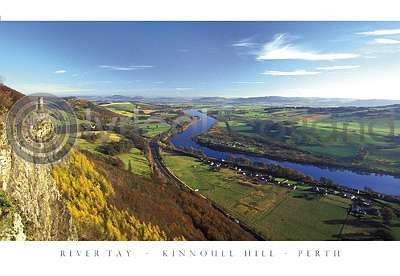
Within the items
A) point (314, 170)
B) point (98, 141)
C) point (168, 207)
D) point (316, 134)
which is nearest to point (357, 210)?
point (314, 170)

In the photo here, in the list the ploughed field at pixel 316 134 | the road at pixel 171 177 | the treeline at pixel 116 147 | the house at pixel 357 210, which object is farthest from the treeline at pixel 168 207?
the house at pixel 357 210

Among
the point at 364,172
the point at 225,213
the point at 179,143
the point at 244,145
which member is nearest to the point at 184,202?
the point at 225,213

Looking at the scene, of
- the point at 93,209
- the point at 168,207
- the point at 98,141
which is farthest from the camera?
the point at 98,141

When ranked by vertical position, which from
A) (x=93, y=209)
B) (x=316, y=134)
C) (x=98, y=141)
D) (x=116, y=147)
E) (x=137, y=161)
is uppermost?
(x=316, y=134)

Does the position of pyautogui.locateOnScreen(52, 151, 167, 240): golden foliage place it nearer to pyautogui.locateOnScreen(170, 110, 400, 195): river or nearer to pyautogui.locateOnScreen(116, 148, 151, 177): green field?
pyautogui.locateOnScreen(116, 148, 151, 177): green field

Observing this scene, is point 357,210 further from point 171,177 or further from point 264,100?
point 171,177

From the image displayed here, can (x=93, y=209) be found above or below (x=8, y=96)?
below
